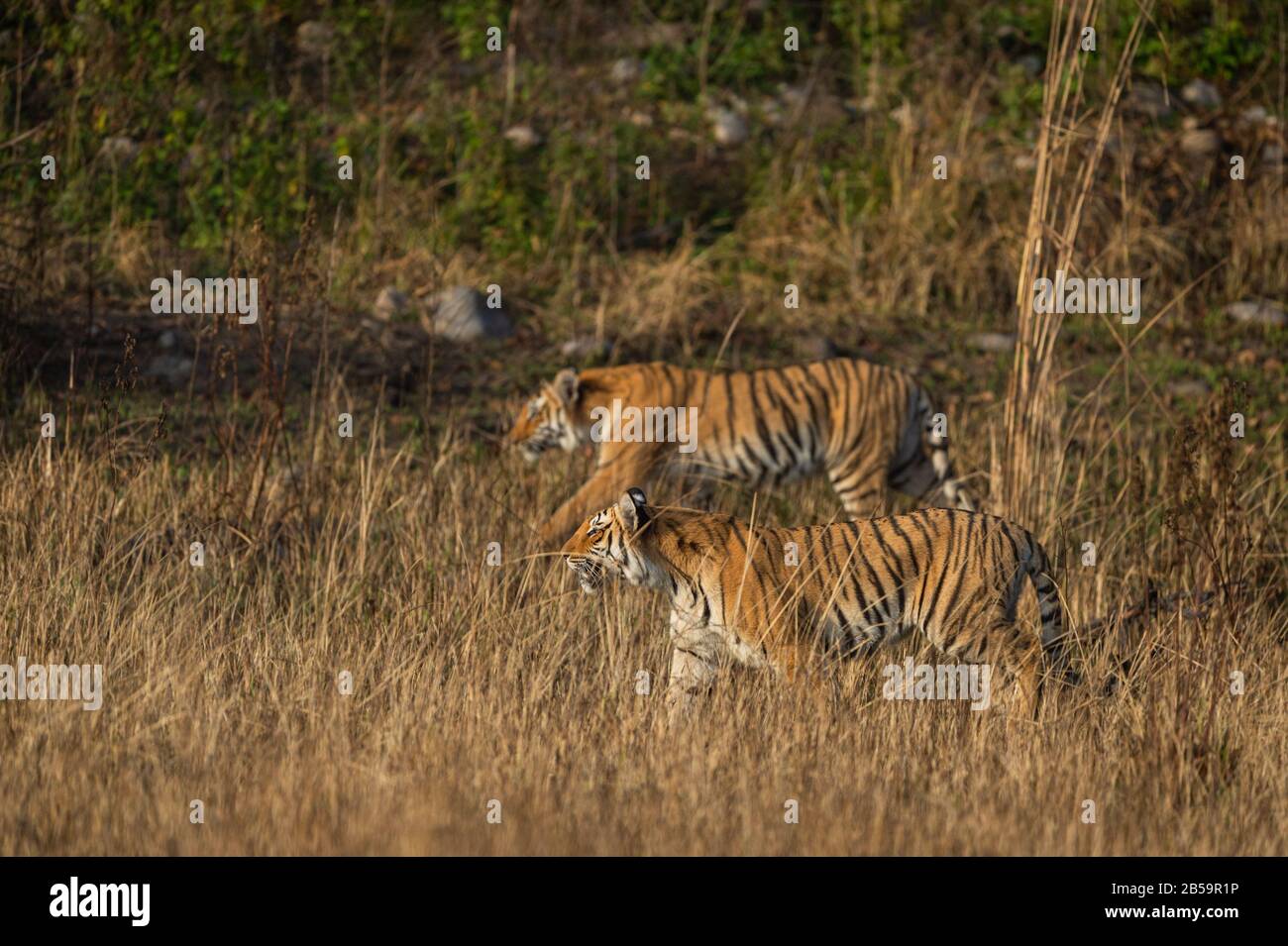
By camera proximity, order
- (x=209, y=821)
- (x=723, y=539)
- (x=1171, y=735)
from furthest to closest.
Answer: (x=723, y=539) → (x=1171, y=735) → (x=209, y=821)

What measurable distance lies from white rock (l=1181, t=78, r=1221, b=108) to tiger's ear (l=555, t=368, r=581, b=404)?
6.45 m

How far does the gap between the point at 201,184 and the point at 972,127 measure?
16.7ft

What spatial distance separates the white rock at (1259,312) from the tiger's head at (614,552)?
6.15 m

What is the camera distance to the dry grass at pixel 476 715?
14.9 feet

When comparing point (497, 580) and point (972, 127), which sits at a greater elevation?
point (972, 127)

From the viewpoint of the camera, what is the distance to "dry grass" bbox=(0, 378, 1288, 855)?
453 centimetres

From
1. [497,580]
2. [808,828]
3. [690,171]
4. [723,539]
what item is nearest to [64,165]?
[690,171]

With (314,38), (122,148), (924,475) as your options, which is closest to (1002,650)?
(924,475)

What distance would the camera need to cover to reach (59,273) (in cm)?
966

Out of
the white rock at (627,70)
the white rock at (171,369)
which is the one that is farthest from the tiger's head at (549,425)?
the white rock at (627,70)

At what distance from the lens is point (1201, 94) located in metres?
12.7

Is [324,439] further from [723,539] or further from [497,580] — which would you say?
[723,539]

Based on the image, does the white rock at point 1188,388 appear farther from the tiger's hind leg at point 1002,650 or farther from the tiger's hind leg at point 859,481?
the tiger's hind leg at point 1002,650

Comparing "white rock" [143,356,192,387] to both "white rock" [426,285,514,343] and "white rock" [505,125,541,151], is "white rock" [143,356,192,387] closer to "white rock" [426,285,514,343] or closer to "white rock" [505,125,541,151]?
"white rock" [426,285,514,343]
